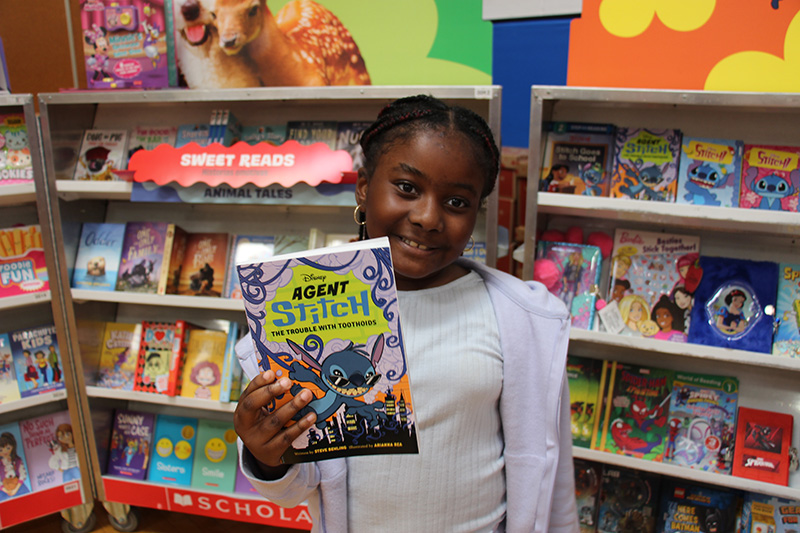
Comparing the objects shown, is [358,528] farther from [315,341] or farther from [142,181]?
[142,181]

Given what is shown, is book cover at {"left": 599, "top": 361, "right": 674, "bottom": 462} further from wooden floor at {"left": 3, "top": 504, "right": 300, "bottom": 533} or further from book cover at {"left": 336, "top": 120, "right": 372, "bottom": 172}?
wooden floor at {"left": 3, "top": 504, "right": 300, "bottom": 533}

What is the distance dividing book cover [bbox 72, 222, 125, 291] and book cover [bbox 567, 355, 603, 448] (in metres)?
1.95

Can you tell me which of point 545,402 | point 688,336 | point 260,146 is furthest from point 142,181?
point 688,336

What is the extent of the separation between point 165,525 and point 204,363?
84 cm

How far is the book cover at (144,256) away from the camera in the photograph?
2.23m

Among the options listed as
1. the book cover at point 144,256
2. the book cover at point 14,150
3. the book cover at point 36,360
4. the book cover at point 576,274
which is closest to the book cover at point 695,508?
the book cover at point 576,274

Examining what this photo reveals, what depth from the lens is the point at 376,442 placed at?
34.3 inches

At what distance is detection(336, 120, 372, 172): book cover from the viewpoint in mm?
2102

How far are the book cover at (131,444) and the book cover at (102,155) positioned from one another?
1.12 metres

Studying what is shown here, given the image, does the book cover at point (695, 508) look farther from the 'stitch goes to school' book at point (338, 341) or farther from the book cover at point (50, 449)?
the book cover at point (50, 449)

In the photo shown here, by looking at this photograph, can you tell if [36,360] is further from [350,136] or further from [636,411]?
[636,411]

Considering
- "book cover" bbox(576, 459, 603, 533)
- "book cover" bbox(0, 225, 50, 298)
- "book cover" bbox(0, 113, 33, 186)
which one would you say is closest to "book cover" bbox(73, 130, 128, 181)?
"book cover" bbox(0, 113, 33, 186)

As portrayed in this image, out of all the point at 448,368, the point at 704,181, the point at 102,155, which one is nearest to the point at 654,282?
the point at 704,181

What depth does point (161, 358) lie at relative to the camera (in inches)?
89.5
